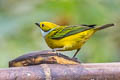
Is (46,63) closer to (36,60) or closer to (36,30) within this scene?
(36,60)

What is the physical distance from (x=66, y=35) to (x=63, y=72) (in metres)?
1.07

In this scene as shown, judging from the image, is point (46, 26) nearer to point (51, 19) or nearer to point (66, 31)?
point (66, 31)

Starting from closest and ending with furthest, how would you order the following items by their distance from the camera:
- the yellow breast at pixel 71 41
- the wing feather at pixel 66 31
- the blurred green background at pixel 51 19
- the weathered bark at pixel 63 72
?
1. the weathered bark at pixel 63 72
2. the yellow breast at pixel 71 41
3. the wing feather at pixel 66 31
4. the blurred green background at pixel 51 19

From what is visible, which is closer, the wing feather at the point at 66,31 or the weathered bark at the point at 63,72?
the weathered bark at the point at 63,72

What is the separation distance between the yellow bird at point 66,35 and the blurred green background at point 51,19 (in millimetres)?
216

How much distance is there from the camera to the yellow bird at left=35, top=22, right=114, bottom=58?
279 cm

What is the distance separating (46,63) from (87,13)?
1.31 m

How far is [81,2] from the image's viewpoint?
3.25 m

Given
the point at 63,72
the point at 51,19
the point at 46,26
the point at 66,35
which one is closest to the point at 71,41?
the point at 66,35

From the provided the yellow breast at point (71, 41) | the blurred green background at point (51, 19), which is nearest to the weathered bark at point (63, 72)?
the yellow breast at point (71, 41)

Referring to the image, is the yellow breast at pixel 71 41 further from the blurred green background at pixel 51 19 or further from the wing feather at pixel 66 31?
the blurred green background at pixel 51 19

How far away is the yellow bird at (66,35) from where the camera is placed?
2.79 m

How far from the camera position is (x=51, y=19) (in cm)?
332

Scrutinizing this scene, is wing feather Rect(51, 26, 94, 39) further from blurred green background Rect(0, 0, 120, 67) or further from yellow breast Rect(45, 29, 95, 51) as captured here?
blurred green background Rect(0, 0, 120, 67)
